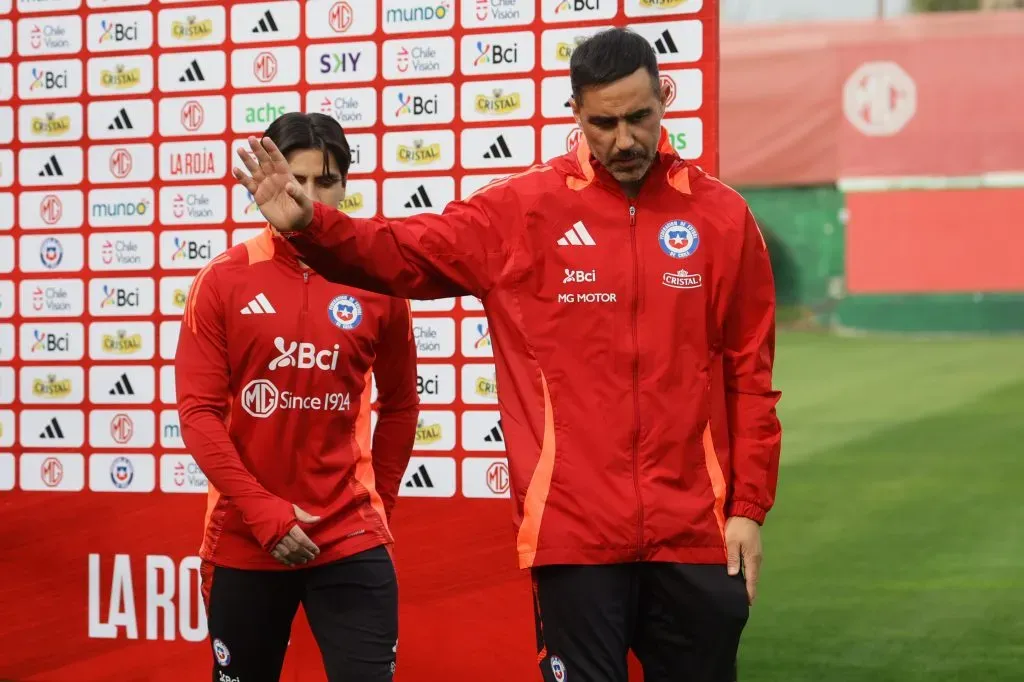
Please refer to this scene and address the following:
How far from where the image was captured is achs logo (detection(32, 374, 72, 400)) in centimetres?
515

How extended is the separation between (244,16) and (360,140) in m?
0.61

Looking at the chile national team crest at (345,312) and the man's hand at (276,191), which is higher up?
the man's hand at (276,191)

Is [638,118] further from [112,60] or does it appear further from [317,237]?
[112,60]

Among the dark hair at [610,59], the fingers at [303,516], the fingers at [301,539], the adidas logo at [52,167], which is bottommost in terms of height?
the fingers at [301,539]

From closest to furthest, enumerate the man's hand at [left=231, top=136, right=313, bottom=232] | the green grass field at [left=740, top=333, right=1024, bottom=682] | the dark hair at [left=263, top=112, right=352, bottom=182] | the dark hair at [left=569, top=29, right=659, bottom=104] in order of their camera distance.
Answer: the man's hand at [left=231, top=136, right=313, bottom=232], the dark hair at [left=569, top=29, right=659, bottom=104], the dark hair at [left=263, top=112, right=352, bottom=182], the green grass field at [left=740, top=333, right=1024, bottom=682]

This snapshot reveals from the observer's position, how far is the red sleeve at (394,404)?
3543mm

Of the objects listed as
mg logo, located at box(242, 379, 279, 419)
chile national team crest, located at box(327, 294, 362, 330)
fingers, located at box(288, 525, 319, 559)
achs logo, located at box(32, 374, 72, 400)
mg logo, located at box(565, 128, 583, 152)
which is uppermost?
mg logo, located at box(565, 128, 583, 152)

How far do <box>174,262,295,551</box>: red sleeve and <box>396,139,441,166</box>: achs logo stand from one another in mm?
1421

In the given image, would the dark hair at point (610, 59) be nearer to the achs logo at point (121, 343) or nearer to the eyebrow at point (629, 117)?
the eyebrow at point (629, 117)

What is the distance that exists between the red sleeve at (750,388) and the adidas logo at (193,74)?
2.79 metres

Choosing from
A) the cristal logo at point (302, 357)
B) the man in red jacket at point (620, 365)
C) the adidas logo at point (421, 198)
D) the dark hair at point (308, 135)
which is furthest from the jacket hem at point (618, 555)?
the adidas logo at point (421, 198)

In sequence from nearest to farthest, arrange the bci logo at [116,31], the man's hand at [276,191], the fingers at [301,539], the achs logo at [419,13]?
the man's hand at [276,191]
the fingers at [301,539]
the achs logo at [419,13]
the bci logo at [116,31]

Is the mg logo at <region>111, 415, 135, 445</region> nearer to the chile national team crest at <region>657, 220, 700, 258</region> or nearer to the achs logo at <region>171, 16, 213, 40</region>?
the achs logo at <region>171, 16, 213, 40</region>

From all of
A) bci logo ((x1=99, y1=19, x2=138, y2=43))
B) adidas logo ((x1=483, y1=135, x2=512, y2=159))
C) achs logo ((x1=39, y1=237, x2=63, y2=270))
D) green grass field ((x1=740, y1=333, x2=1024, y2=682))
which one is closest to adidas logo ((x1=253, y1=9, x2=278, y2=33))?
bci logo ((x1=99, y1=19, x2=138, y2=43))
